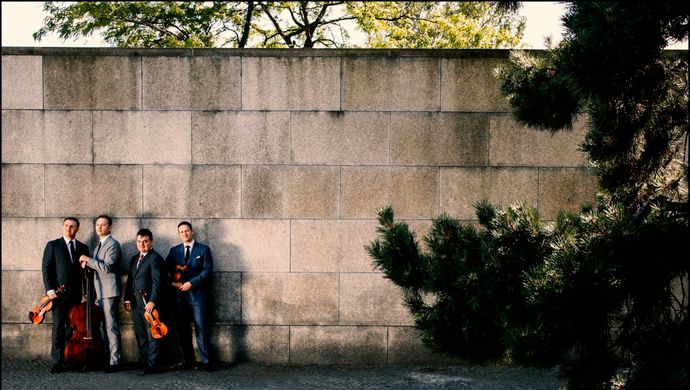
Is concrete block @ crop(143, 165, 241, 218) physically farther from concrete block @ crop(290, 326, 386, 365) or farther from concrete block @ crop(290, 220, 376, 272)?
concrete block @ crop(290, 326, 386, 365)

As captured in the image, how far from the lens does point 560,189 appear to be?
7746mm

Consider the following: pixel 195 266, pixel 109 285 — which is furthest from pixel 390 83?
pixel 109 285

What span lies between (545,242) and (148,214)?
5115 mm

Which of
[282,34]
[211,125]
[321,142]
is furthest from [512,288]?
[282,34]

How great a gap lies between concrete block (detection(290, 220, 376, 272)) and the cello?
235 centimetres

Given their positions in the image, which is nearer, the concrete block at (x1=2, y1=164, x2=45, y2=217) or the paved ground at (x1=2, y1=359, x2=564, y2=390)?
the paved ground at (x1=2, y1=359, x2=564, y2=390)

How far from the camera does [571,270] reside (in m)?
3.46

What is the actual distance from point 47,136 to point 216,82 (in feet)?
6.96

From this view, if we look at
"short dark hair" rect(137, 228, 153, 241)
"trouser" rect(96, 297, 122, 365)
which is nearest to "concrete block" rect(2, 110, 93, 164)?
"short dark hair" rect(137, 228, 153, 241)

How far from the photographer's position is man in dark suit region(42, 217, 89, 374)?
7324 millimetres

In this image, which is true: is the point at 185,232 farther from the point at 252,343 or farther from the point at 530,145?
the point at 530,145

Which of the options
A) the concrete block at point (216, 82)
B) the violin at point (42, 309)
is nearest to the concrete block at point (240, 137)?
the concrete block at point (216, 82)

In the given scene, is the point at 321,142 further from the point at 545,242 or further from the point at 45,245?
the point at 545,242

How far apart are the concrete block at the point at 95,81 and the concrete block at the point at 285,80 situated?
1343mm
